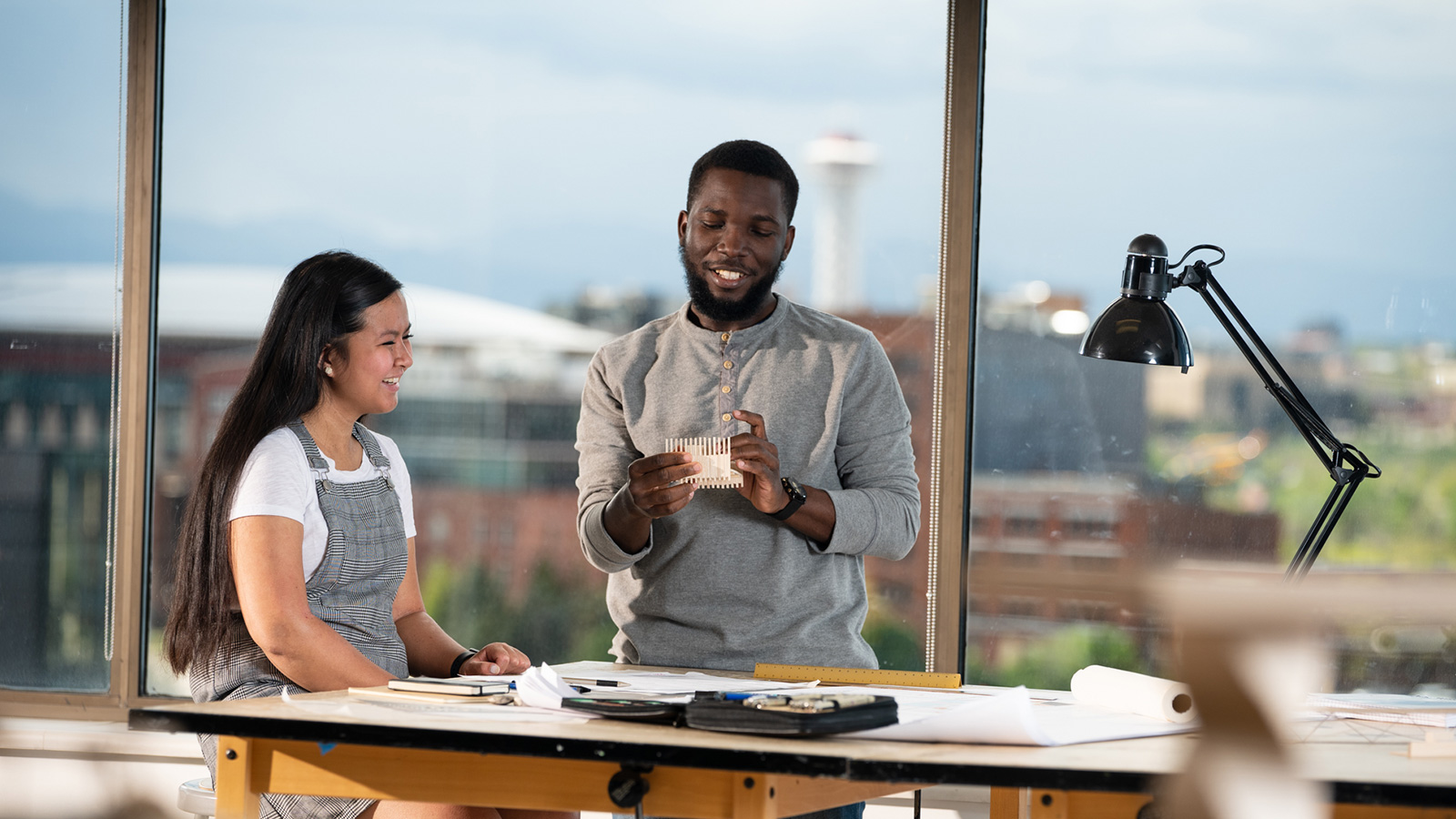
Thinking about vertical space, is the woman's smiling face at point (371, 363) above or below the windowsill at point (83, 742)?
above

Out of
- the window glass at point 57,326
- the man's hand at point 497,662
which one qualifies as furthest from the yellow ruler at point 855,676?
the window glass at point 57,326

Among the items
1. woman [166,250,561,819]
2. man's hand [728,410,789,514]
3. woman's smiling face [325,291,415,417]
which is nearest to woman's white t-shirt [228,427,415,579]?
woman [166,250,561,819]

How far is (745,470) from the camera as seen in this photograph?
7.24 feet

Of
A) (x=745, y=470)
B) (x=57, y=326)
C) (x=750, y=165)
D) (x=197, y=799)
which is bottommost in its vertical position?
(x=197, y=799)

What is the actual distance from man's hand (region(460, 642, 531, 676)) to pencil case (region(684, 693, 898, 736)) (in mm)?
697

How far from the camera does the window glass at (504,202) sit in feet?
11.7

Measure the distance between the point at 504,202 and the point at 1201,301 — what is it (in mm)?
1878

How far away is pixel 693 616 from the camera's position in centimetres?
235

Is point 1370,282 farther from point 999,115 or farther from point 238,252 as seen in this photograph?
point 238,252

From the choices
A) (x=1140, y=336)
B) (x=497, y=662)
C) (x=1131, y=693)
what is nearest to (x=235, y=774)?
(x=497, y=662)

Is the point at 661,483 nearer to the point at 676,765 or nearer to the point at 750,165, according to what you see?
the point at 750,165

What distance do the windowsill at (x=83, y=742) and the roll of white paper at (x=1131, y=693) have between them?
109 inches

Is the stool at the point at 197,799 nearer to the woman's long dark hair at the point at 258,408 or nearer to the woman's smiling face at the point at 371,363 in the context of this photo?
the woman's long dark hair at the point at 258,408

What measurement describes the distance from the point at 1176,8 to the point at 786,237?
152 centimetres
